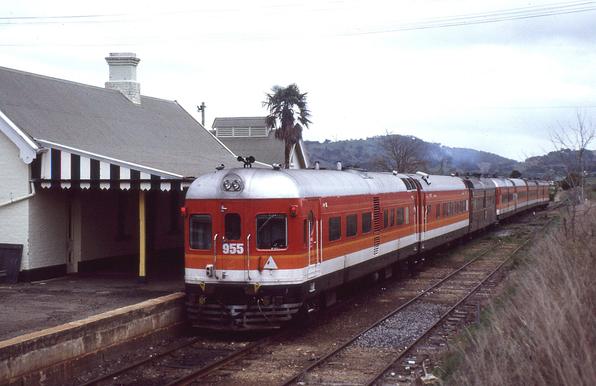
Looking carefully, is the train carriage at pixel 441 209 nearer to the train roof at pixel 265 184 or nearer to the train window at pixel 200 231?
the train roof at pixel 265 184

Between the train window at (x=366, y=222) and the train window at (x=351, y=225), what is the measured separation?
1.72ft

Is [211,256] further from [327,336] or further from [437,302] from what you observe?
[437,302]

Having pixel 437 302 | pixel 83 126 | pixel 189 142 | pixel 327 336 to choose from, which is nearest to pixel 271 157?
pixel 189 142

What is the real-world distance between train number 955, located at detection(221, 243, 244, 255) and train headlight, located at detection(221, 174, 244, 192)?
946 millimetres

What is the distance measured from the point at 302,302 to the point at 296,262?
2.35 feet

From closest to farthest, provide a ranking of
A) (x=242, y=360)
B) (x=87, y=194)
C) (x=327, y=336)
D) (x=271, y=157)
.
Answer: (x=242, y=360) → (x=327, y=336) → (x=87, y=194) → (x=271, y=157)

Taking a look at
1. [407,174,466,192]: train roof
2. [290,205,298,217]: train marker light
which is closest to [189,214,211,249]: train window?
[290,205,298,217]: train marker light

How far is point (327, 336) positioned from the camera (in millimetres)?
13156

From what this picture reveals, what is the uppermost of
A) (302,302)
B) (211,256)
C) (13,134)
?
(13,134)

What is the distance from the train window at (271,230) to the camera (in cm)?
1240

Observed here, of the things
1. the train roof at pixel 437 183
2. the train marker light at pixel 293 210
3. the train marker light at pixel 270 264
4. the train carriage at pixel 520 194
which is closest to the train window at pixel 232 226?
the train marker light at pixel 270 264

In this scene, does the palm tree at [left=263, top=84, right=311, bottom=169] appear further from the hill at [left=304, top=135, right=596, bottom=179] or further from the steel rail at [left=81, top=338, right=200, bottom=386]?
the steel rail at [left=81, top=338, right=200, bottom=386]

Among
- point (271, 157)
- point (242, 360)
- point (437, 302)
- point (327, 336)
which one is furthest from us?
point (271, 157)

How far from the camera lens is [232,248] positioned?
12.4 meters
